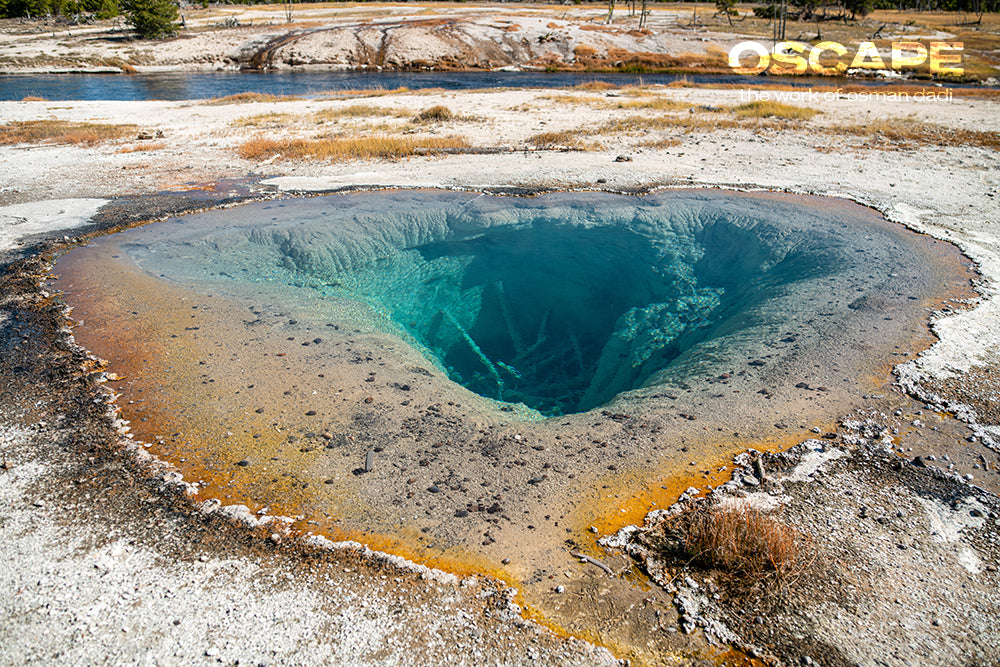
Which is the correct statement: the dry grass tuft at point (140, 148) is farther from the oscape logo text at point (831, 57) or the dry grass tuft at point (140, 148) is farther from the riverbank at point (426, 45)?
the oscape logo text at point (831, 57)

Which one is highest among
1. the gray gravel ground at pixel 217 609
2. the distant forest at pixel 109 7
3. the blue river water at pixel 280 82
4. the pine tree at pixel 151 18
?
the distant forest at pixel 109 7

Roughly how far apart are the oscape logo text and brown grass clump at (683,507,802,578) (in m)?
44.6

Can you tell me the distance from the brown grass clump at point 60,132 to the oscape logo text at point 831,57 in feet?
127

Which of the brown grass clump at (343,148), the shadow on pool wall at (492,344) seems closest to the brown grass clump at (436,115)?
the brown grass clump at (343,148)

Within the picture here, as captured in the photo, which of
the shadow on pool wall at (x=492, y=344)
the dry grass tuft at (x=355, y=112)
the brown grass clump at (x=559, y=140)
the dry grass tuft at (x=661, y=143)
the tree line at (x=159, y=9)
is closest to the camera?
the shadow on pool wall at (x=492, y=344)

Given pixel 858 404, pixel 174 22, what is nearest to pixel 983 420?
pixel 858 404

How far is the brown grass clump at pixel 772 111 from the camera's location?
19.3m

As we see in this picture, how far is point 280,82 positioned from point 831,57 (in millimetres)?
40597

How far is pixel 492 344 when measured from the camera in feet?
28.1

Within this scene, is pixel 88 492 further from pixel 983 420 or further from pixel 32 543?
pixel 983 420

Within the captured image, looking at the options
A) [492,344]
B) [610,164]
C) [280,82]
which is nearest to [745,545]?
[492,344]

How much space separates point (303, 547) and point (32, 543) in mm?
1822

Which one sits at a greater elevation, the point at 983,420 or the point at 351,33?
the point at 351,33

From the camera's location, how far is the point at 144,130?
18.0 meters
